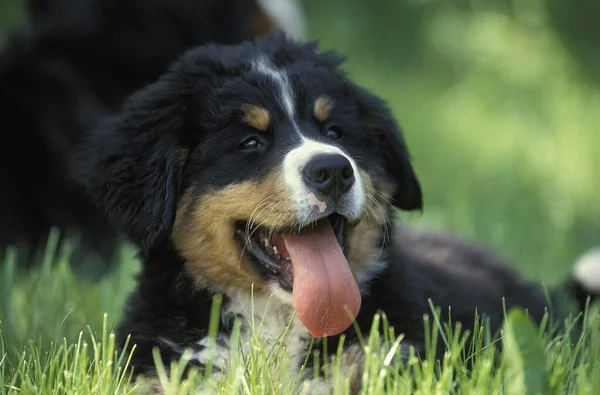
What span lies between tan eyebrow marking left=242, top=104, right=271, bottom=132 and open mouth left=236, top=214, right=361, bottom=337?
12.6 inches

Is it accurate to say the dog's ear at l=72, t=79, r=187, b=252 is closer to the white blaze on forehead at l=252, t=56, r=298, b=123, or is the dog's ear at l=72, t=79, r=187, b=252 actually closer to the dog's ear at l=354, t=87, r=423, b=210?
the white blaze on forehead at l=252, t=56, r=298, b=123

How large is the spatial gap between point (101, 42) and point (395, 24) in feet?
20.8

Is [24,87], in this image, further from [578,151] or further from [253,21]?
[578,151]

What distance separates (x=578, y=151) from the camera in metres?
7.05

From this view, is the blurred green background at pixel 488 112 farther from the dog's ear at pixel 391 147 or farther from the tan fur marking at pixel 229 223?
the tan fur marking at pixel 229 223

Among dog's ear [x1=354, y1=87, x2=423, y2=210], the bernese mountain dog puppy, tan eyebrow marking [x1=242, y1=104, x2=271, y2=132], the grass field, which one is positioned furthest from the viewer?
dog's ear [x1=354, y1=87, x2=423, y2=210]

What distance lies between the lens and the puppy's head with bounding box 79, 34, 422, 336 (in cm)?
289

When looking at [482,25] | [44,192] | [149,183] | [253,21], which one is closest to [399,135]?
[149,183]

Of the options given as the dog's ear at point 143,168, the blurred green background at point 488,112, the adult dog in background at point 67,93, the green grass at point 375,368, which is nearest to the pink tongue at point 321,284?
the green grass at point 375,368

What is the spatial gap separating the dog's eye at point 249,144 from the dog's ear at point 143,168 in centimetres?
18

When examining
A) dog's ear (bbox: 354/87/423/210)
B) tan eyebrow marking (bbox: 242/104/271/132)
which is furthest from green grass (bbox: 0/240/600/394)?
tan eyebrow marking (bbox: 242/104/271/132)

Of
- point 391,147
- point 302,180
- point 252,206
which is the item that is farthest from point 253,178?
point 391,147

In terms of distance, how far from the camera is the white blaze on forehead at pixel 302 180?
283cm

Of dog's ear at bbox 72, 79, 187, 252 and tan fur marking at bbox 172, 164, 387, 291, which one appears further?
dog's ear at bbox 72, 79, 187, 252
